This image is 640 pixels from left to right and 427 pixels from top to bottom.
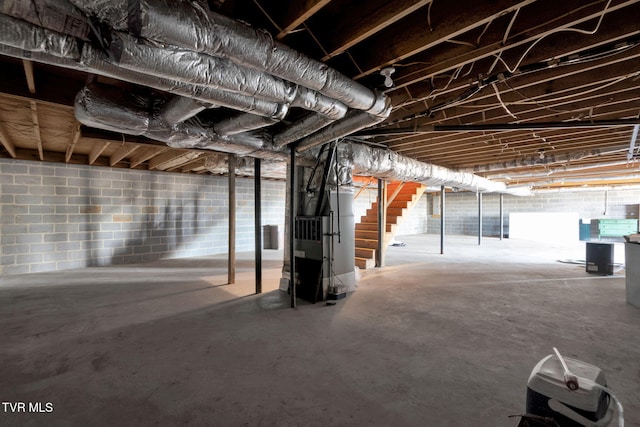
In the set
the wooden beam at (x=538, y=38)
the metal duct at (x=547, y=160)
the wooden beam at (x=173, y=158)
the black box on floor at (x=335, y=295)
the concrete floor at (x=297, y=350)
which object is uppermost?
the wooden beam at (x=538, y=38)

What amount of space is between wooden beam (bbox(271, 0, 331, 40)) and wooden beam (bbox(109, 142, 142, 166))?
2988mm

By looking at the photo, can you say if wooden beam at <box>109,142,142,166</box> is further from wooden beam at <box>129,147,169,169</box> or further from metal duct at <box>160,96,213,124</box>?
metal duct at <box>160,96,213,124</box>

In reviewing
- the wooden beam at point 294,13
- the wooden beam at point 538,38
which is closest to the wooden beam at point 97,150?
the wooden beam at point 294,13

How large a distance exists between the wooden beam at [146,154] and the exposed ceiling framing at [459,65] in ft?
3.07

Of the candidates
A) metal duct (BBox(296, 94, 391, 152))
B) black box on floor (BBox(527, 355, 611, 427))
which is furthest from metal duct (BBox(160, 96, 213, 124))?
black box on floor (BBox(527, 355, 611, 427))

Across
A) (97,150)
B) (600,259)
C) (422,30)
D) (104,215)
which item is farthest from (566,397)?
(104,215)

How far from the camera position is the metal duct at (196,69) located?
1351mm

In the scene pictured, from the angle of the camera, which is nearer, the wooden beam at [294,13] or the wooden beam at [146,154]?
the wooden beam at [294,13]

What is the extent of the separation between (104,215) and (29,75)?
13.8ft

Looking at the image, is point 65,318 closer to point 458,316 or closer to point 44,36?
point 44,36

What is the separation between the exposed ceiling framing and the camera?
1.60 m

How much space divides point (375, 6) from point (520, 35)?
0.87 meters

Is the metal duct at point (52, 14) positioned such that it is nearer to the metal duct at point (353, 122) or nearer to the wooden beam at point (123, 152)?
the metal duct at point (353, 122)

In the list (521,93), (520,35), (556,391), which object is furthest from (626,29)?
(556,391)
